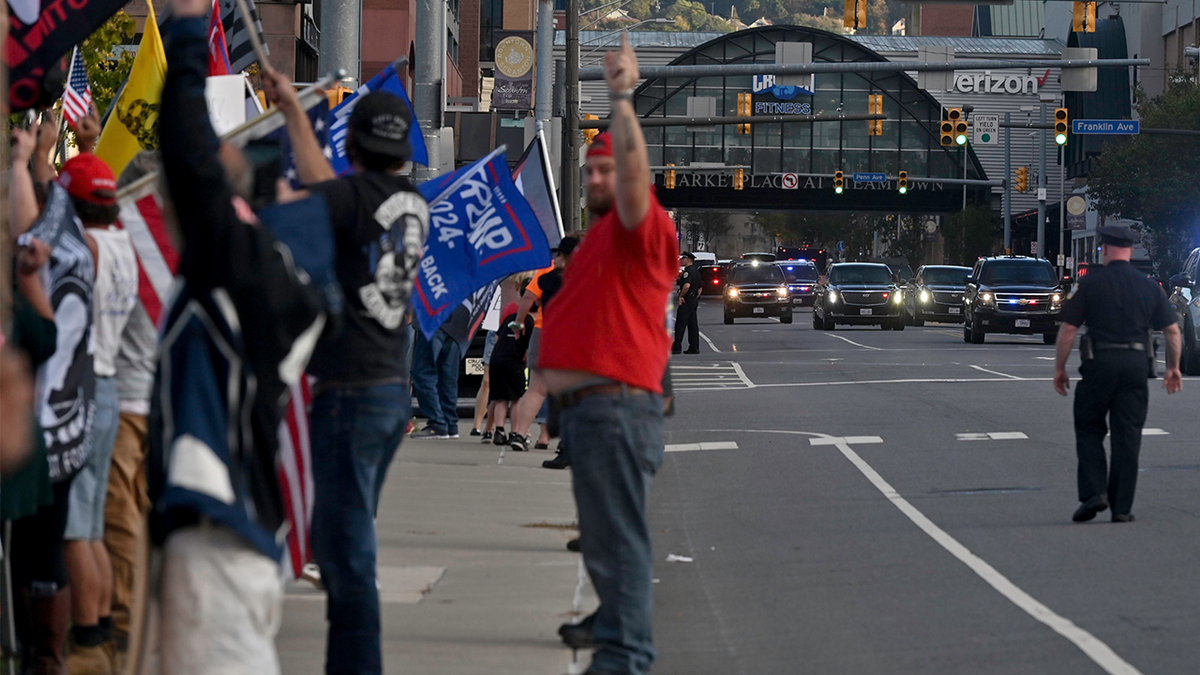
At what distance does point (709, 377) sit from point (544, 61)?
5920 mm

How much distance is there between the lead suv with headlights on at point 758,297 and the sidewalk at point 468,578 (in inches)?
1433

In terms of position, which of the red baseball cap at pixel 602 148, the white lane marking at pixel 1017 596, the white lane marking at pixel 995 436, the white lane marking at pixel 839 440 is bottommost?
the white lane marking at pixel 839 440

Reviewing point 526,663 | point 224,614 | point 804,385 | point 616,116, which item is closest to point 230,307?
point 224,614

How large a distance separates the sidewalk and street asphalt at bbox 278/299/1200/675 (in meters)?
0.02

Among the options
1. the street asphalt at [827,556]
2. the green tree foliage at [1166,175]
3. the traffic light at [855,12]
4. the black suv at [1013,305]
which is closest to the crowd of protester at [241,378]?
the street asphalt at [827,556]

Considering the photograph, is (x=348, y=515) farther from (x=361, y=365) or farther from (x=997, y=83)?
(x=997, y=83)

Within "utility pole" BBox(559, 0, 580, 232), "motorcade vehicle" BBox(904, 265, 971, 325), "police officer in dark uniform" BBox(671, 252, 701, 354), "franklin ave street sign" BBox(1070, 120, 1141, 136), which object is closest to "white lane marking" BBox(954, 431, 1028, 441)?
"utility pole" BBox(559, 0, 580, 232)

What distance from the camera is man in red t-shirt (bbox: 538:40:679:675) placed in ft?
20.0

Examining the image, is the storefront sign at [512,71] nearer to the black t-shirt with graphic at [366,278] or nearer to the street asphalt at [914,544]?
the street asphalt at [914,544]

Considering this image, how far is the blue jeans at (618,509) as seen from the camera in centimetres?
615

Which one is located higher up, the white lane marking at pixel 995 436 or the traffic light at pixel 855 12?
the traffic light at pixel 855 12

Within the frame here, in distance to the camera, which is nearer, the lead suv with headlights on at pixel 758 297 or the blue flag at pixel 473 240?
the blue flag at pixel 473 240

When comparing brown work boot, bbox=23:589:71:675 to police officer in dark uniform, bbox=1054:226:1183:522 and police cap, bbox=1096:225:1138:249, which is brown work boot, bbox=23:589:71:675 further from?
police cap, bbox=1096:225:1138:249

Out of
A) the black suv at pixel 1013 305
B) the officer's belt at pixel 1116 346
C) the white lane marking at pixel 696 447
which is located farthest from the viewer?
the black suv at pixel 1013 305
